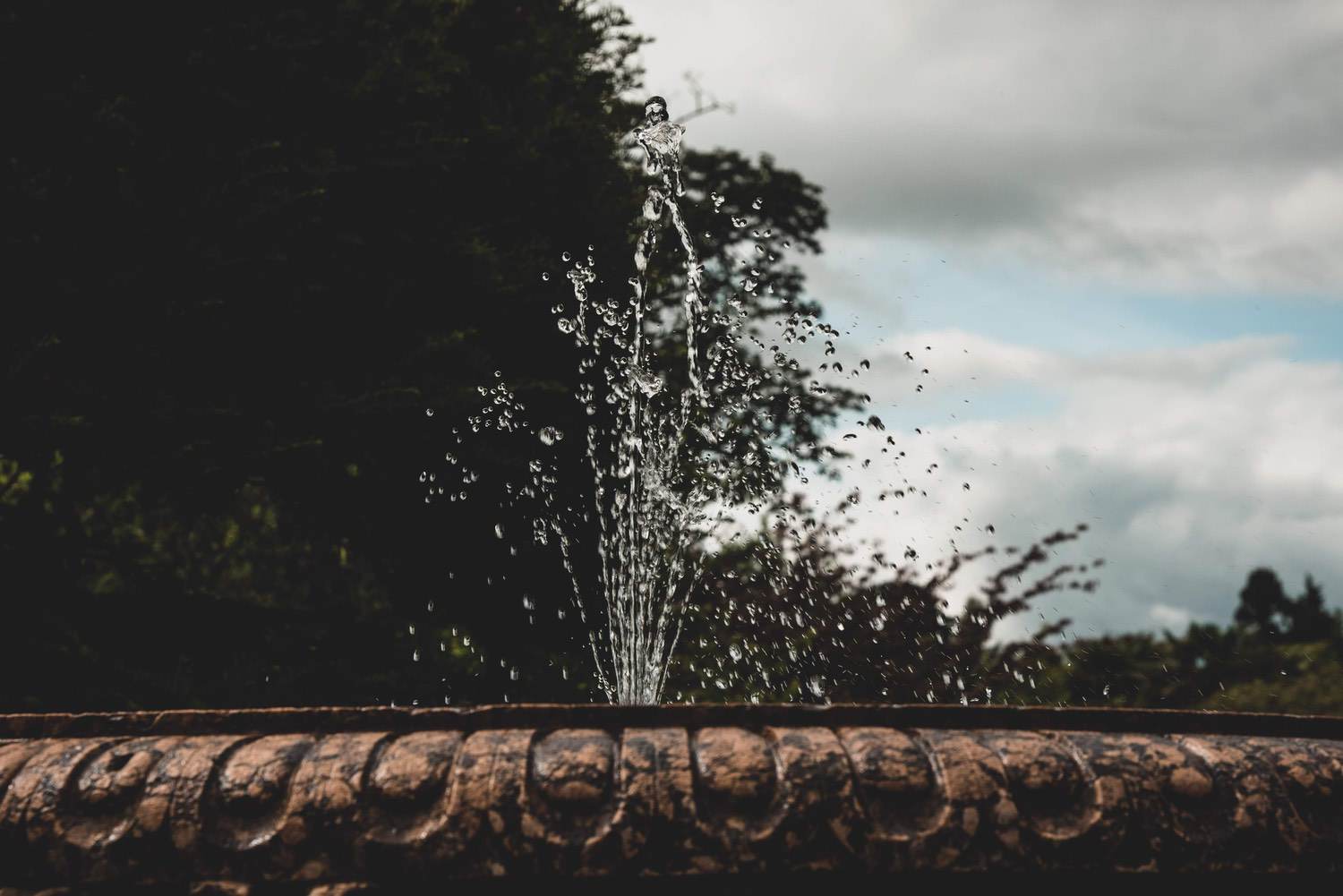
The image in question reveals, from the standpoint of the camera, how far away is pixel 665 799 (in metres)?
1.15

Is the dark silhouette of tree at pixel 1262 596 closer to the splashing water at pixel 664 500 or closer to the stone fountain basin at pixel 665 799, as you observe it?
the splashing water at pixel 664 500

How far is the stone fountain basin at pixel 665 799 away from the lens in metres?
1.15

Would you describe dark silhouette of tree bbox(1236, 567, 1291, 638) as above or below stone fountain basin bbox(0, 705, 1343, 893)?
above

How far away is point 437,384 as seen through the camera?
281 inches

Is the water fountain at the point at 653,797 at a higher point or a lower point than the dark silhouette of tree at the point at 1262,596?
lower

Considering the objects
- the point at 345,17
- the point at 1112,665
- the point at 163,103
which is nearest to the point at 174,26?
the point at 163,103

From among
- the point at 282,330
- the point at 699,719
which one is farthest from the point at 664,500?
the point at 699,719

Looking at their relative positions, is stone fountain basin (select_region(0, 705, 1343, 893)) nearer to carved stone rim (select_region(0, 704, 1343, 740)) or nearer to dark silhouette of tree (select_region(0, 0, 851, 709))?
carved stone rim (select_region(0, 704, 1343, 740))

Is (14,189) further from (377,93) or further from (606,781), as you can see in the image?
(606,781)

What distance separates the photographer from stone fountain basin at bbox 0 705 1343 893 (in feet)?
3.78

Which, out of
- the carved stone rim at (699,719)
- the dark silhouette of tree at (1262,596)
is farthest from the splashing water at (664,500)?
the dark silhouette of tree at (1262,596)

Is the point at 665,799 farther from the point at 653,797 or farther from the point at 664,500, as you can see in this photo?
the point at 664,500

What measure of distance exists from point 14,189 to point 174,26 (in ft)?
4.51

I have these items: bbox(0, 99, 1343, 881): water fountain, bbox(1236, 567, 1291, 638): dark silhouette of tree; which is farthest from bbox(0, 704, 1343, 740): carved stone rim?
bbox(1236, 567, 1291, 638): dark silhouette of tree
